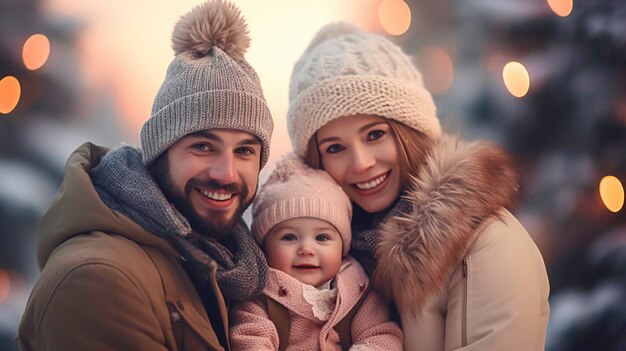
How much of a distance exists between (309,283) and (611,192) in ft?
6.27

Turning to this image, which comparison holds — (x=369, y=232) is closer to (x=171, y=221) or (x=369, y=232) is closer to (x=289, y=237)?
(x=289, y=237)

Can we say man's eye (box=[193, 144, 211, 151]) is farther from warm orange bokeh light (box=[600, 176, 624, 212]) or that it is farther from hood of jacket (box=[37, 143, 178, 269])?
warm orange bokeh light (box=[600, 176, 624, 212])

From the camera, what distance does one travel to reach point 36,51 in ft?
9.37

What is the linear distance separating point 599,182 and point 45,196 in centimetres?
251

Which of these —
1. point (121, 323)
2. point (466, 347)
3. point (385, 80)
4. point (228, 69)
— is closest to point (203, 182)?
point (228, 69)

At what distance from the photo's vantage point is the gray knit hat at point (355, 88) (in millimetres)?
2146

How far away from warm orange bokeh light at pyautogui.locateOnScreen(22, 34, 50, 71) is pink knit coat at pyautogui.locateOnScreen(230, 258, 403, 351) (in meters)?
1.51

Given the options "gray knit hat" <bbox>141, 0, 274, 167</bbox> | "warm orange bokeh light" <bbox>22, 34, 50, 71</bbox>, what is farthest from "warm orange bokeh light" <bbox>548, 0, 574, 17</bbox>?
"warm orange bokeh light" <bbox>22, 34, 50, 71</bbox>

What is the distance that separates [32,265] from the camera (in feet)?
9.31

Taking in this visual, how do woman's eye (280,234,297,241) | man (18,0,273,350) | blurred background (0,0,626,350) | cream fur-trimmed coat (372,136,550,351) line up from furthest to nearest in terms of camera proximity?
1. blurred background (0,0,626,350)
2. woman's eye (280,234,297,241)
3. cream fur-trimmed coat (372,136,550,351)
4. man (18,0,273,350)

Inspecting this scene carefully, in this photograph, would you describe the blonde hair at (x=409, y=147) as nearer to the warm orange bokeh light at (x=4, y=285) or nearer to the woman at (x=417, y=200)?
the woman at (x=417, y=200)

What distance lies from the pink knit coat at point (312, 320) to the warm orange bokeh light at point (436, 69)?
1531 millimetres

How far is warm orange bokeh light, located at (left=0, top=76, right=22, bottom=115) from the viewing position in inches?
110

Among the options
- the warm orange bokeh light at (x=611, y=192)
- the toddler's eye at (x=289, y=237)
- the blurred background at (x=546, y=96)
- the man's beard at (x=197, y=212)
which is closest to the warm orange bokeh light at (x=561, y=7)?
the blurred background at (x=546, y=96)
